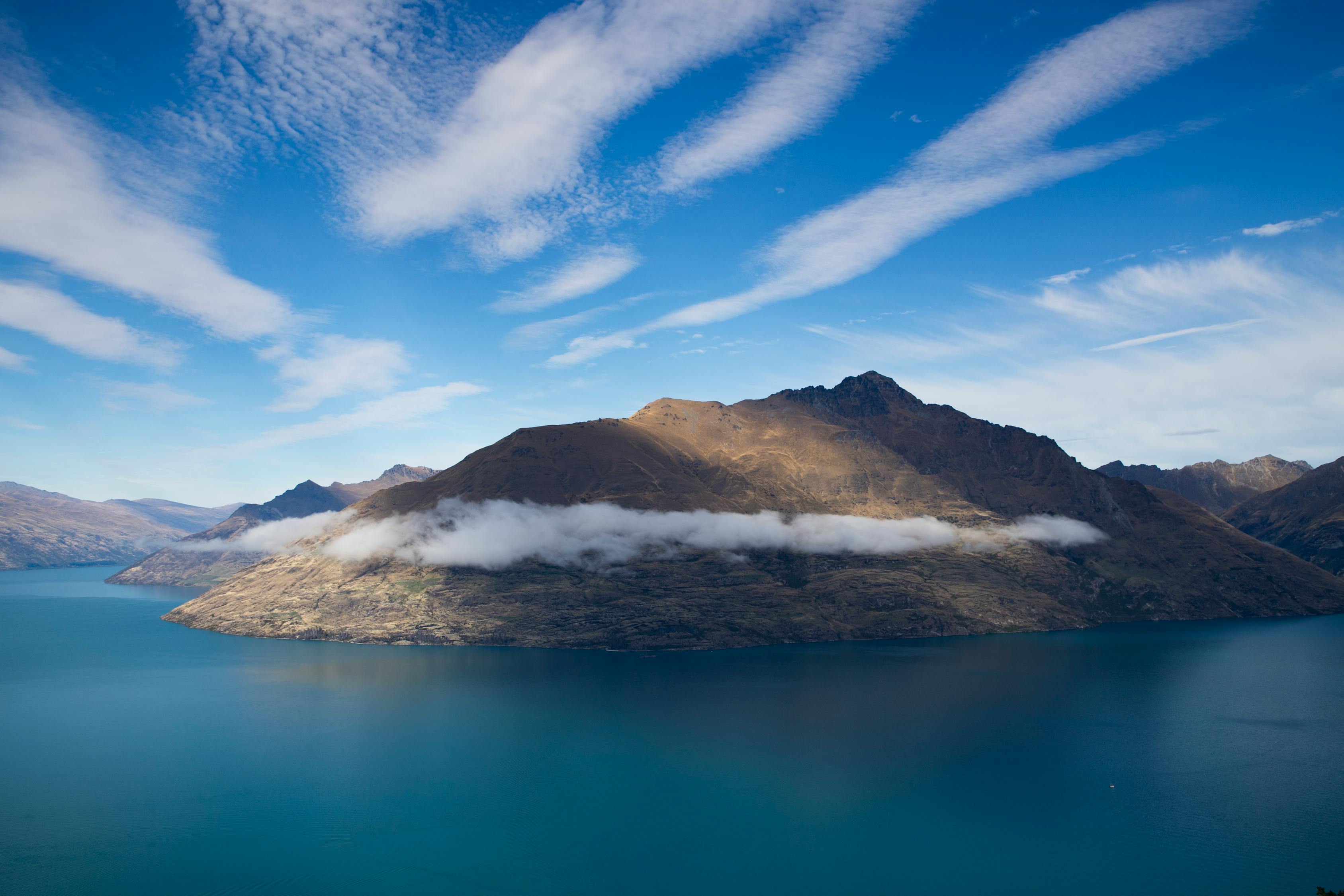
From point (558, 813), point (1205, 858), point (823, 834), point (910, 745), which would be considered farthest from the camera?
point (910, 745)

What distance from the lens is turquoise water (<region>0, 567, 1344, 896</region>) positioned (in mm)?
75438

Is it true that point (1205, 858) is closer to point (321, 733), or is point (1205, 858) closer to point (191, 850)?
point (191, 850)

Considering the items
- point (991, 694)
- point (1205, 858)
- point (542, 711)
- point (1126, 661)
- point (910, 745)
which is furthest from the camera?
point (1126, 661)

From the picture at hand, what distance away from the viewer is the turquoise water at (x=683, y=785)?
75.4 metres

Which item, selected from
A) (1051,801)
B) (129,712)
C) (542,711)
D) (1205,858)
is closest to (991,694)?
(1051,801)

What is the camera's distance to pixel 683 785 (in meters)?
100

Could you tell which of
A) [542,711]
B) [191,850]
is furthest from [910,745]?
[191,850]

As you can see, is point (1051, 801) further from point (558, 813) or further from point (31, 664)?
point (31, 664)

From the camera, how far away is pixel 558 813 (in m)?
90.9

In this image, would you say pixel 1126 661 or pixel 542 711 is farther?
pixel 1126 661

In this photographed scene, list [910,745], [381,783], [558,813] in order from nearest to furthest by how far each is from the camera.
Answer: [558,813] → [381,783] → [910,745]

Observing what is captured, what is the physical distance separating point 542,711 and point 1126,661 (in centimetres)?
15050

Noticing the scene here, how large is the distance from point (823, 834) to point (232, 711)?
394 feet

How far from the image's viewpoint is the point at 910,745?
11644 cm
